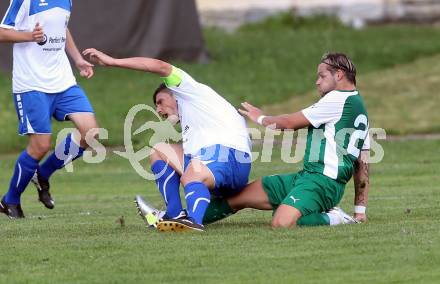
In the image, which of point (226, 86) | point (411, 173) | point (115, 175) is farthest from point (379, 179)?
point (226, 86)

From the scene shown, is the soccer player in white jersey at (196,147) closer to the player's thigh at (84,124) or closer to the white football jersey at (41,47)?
the player's thigh at (84,124)

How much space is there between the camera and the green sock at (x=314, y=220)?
33.0 feet

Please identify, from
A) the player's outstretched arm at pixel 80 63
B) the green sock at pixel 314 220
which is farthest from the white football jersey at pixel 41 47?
the green sock at pixel 314 220

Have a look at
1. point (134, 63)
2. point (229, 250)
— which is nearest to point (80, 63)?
point (134, 63)

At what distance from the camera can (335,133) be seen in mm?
10117

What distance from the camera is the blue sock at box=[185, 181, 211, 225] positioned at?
980cm

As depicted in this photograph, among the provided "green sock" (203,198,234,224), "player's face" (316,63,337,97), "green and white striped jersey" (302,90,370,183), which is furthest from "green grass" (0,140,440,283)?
"player's face" (316,63,337,97)

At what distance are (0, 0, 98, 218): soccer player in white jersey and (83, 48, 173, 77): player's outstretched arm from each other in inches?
64.8

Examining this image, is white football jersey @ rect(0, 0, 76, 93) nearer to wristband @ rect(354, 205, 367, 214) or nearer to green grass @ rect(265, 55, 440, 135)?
wristband @ rect(354, 205, 367, 214)

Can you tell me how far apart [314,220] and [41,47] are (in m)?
3.20

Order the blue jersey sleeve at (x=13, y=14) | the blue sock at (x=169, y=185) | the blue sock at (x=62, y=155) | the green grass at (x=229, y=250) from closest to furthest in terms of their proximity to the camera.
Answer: the green grass at (x=229, y=250), the blue sock at (x=169, y=185), the blue jersey sleeve at (x=13, y=14), the blue sock at (x=62, y=155)

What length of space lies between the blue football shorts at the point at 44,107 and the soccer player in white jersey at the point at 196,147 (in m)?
1.67

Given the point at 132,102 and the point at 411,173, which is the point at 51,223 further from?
the point at 132,102

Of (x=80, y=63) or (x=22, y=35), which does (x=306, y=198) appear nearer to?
(x=80, y=63)
